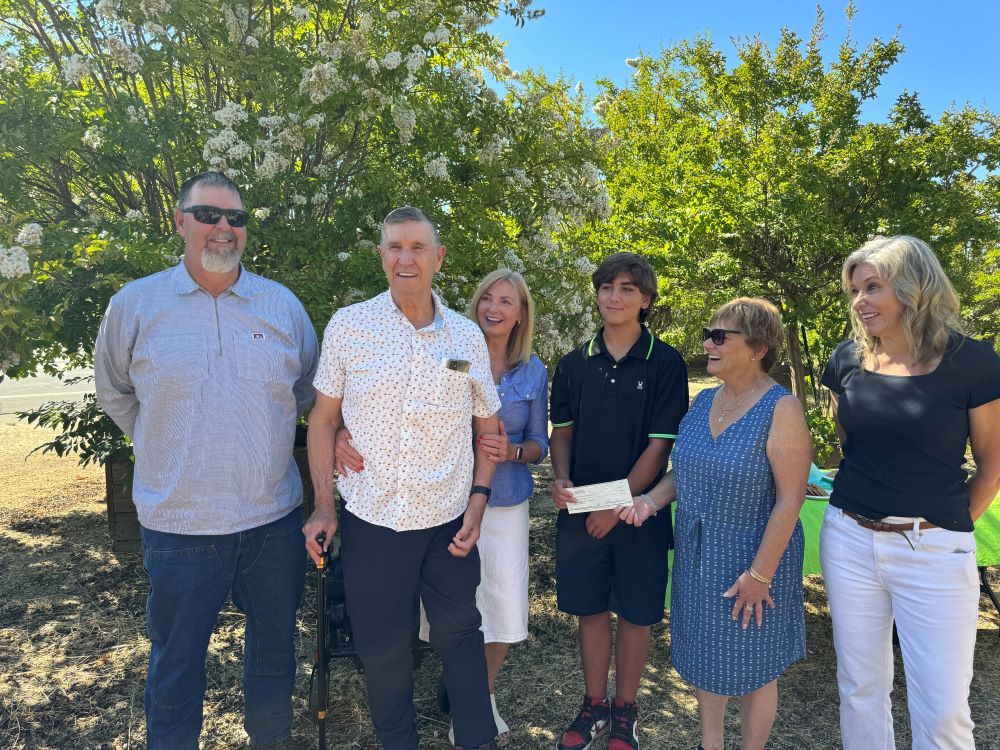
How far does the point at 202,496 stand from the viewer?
2.46m

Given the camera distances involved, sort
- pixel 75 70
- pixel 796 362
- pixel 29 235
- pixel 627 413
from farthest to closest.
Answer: pixel 796 362
pixel 75 70
pixel 29 235
pixel 627 413

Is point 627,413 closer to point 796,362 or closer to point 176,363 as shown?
point 176,363

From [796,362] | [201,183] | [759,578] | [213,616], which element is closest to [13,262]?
[201,183]

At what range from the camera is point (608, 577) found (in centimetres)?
303

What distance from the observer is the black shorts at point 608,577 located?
2922 millimetres

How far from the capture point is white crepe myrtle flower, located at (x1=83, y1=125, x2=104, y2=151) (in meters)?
4.03

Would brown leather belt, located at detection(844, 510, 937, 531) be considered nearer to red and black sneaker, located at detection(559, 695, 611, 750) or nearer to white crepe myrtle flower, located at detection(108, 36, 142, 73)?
red and black sneaker, located at detection(559, 695, 611, 750)

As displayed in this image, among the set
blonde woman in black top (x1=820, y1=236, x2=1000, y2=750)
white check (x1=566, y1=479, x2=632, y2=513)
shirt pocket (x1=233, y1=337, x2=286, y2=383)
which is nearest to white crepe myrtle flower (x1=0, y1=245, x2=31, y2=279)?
shirt pocket (x1=233, y1=337, x2=286, y2=383)

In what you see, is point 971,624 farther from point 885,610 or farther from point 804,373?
point 804,373

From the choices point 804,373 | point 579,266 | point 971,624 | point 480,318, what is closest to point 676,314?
point 804,373

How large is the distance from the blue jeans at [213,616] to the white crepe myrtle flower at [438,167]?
8.74ft

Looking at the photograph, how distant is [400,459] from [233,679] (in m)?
2.24

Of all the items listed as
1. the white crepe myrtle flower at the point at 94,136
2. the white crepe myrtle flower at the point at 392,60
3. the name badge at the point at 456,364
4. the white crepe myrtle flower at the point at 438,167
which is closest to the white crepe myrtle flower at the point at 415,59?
the white crepe myrtle flower at the point at 392,60

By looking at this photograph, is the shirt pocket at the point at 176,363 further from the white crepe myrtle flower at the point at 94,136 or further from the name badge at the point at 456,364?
the white crepe myrtle flower at the point at 94,136
